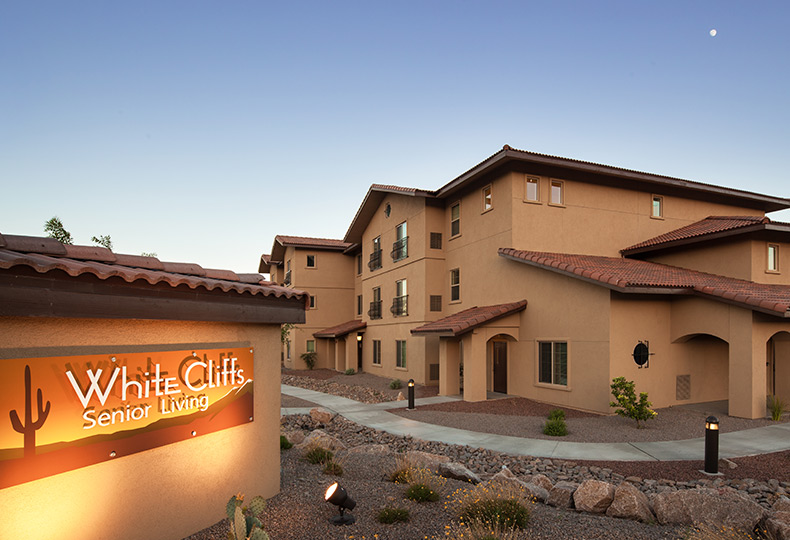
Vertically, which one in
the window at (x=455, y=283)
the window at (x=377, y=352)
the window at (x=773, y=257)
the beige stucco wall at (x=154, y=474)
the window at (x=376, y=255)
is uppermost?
the window at (x=376, y=255)

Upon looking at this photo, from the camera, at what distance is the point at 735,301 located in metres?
14.1

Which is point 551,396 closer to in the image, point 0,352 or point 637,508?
point 637,508

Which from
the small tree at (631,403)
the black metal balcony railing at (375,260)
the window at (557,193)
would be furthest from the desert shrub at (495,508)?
the black metal balcony railing at (375,260)

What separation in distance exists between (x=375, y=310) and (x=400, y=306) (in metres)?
3.83

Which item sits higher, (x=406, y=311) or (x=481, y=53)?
(x=481, y=53)

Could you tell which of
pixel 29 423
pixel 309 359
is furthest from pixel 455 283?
pixel 29 423

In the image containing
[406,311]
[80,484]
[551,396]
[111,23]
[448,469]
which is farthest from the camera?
[406,311]

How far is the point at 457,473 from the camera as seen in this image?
8.16 metres

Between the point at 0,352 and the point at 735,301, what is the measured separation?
16687 millimetres

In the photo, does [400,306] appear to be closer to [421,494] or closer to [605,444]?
[605,444]

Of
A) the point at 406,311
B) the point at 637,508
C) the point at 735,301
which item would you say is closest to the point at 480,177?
the point at 406,311

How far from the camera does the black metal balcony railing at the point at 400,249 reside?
Answer: 25.7 meters

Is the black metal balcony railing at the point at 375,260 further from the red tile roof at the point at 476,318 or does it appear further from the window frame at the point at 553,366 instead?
the window frame at the point at 553,366

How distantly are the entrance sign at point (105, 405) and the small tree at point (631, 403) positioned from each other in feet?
36.2
